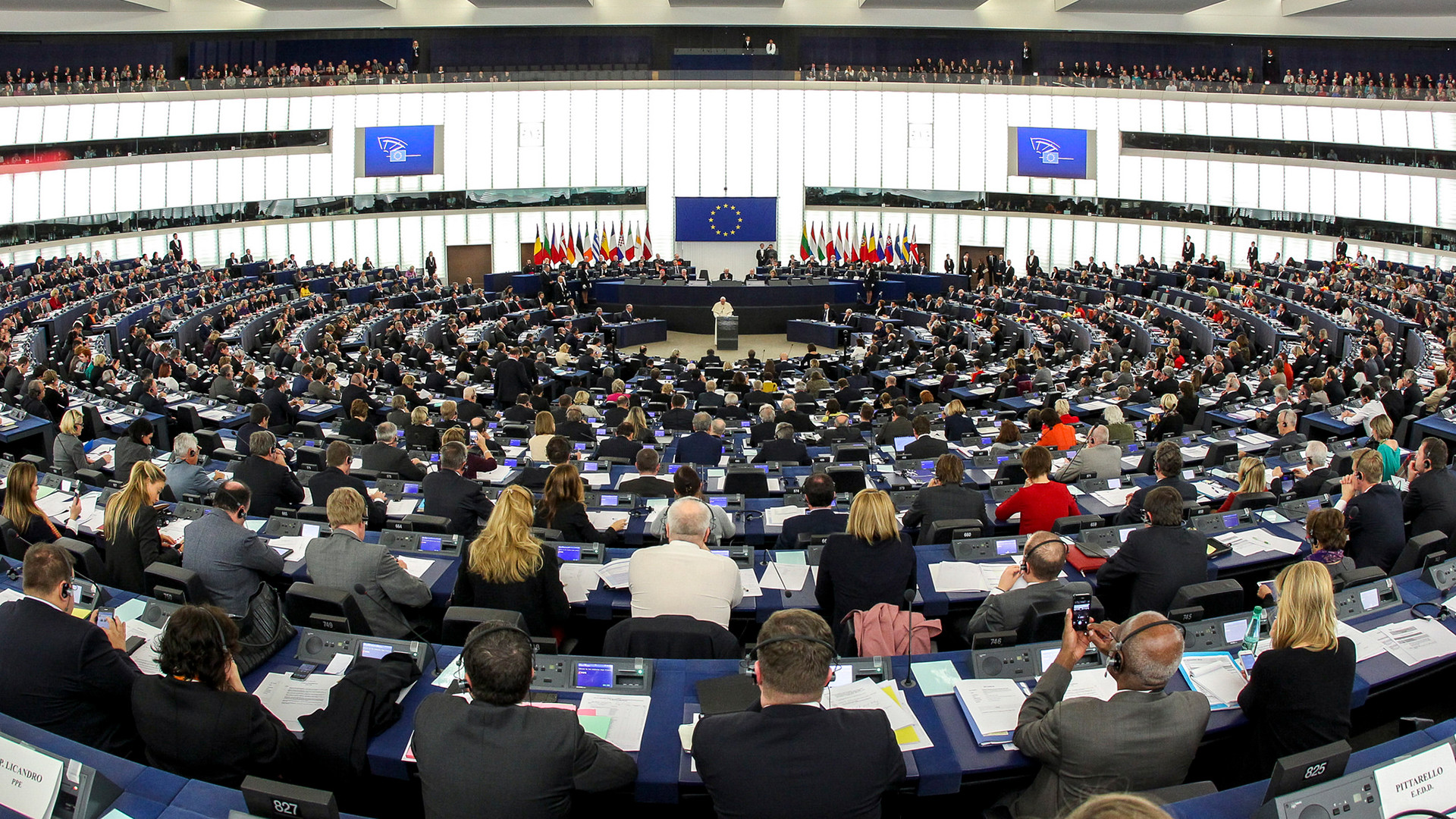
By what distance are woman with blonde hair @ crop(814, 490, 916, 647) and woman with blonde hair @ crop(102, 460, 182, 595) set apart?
13.2ft

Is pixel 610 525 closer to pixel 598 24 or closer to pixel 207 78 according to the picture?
pixel 598 24

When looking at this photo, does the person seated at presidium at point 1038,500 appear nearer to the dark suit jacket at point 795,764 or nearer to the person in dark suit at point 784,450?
the person in dark suit at point 784,450

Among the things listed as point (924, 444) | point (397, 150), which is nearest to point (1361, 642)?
point (924, 444)

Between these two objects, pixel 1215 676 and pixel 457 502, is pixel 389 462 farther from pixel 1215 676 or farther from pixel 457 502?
pixel 1215 676

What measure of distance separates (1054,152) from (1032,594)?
3323cm

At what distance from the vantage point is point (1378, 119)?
3412 centimetres

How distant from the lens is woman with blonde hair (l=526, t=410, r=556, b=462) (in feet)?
34.0

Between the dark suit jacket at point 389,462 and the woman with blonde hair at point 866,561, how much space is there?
489 cm

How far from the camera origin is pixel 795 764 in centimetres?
346

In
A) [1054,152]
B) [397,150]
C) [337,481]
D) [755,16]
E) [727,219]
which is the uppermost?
[755,16]

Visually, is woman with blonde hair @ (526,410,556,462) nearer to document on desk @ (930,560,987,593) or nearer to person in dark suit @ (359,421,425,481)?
person in dark suit @ (359,421,425,481)

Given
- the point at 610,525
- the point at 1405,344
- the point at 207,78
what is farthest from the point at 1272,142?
the point at 207,78

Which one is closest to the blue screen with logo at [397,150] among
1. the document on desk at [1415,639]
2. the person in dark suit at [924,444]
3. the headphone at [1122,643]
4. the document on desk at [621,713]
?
the person in dark suit at [924,444]

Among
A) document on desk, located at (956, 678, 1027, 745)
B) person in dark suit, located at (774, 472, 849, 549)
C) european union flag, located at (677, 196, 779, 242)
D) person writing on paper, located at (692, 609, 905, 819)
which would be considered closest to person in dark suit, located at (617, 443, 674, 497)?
person in dark suit, located at (774, 472, 849, 549)
